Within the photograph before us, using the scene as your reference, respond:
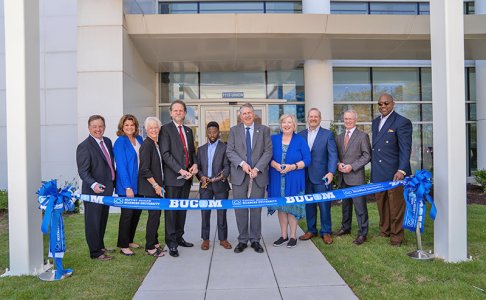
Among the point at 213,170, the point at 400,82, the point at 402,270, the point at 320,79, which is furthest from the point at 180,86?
the point at 402,270

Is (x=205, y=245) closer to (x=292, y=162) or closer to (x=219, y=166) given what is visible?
(x=219, y=166)

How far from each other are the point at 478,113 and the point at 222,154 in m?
11.5

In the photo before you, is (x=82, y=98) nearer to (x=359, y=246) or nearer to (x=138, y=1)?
(x=138, y=1)

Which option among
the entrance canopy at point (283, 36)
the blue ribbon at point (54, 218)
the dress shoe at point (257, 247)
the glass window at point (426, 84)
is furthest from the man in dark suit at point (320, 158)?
the glass window at point (426, 84)

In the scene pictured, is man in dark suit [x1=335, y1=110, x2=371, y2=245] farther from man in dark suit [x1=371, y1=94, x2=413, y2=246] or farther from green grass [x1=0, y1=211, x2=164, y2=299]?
green grass [x1=0, y1=211, x2=164, y2=299]

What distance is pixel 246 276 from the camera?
177 inches

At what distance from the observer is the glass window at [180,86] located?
1305cm

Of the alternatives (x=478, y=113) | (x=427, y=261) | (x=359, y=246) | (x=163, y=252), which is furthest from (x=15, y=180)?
(x=478, y=113)

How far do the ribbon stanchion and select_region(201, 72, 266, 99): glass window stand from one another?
861cm

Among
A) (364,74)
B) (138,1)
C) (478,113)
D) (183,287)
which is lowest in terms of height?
(183,287)

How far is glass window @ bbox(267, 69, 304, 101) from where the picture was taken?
520 inches

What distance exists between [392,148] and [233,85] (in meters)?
8.28

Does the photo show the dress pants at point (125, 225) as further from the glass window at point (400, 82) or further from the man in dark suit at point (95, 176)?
the glass window at point (400, 82)

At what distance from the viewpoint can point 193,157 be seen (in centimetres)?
560
